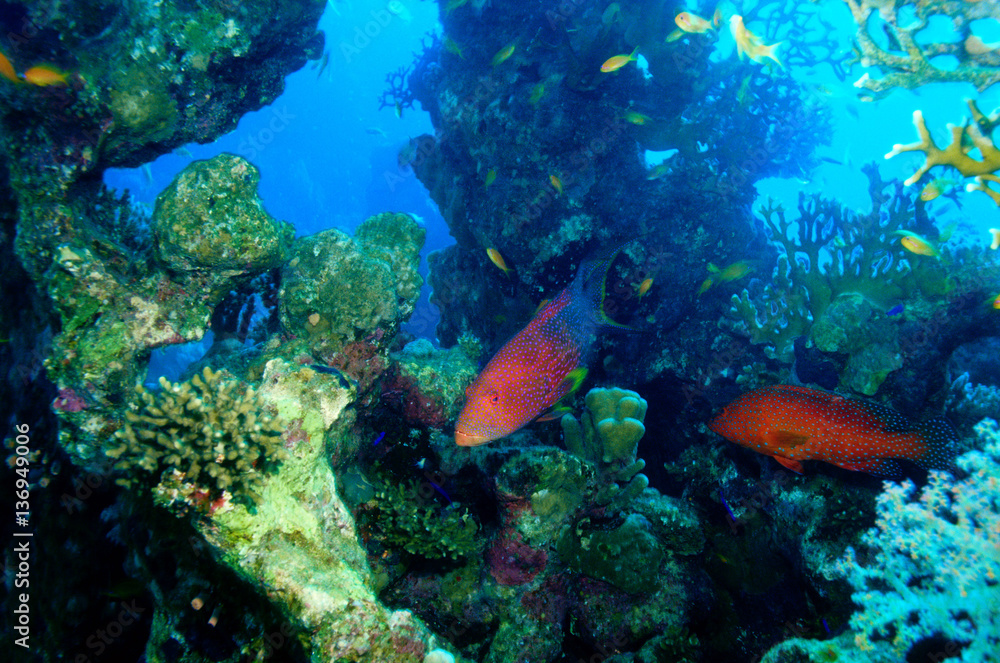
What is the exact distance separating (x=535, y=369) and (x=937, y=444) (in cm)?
298

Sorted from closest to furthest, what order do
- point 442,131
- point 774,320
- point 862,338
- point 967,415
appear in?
point 967,415 → point 862,338 → point 774,320 → point 442,131

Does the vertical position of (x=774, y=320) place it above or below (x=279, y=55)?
below

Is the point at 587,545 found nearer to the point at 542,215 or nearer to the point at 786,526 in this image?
the point at 786,526

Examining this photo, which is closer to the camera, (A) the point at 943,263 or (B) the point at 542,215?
(A) the point at 943,263

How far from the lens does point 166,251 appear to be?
3465 mm

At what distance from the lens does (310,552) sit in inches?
95.9

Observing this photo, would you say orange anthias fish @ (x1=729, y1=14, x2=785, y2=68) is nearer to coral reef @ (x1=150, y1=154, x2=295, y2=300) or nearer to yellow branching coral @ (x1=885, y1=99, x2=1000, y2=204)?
yellow branching coral @ (x1=885, y1=99, x2=1000, y2=204)

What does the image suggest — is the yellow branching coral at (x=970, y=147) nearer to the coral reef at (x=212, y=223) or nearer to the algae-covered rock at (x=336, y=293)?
the algae-covered rock at (x=336, y=293)

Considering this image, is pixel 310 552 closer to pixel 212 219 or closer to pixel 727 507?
pixel 212 219

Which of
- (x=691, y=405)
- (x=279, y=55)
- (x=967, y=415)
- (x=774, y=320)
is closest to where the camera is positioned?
(x=967, y=415)

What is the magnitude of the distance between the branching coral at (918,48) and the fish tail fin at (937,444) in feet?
8.64

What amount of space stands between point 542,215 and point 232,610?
597 cm

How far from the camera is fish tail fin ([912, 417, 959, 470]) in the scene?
9.74 feet

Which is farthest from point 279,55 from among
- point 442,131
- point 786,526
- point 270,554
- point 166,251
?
point 786,526
